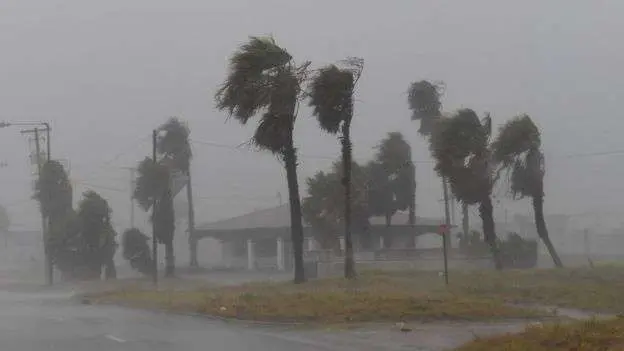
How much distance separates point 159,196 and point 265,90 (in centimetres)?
2890

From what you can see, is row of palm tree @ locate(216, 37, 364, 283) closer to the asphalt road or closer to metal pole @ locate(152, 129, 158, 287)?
the asphalt road

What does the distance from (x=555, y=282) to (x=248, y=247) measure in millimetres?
46555

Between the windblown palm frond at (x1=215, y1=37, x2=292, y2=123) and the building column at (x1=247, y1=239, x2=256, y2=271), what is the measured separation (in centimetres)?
4196

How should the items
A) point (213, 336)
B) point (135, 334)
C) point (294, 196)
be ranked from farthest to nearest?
1. point (294, 196)
2. point (135, 334)
3. point (213, 336)

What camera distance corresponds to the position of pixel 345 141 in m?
37.0

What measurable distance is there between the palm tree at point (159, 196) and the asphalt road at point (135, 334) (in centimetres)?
3175

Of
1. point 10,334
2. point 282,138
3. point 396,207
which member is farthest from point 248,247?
point 10,334

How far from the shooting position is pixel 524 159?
44375 mm

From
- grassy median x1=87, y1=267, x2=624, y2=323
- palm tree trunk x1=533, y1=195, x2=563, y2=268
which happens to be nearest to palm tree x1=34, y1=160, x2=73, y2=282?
grassy median x1=87, y1=267, x2=624, y2=323

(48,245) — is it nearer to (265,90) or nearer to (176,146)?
(176,146)

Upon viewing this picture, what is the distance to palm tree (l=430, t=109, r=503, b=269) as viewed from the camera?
44.3 m

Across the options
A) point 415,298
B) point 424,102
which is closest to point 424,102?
point 424,102

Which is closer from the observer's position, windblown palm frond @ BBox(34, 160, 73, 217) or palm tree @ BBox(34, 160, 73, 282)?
palm tree @ BBox(34, 160, 73, 282)

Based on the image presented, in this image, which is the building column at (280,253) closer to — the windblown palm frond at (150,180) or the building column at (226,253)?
the building column at (226,253)
